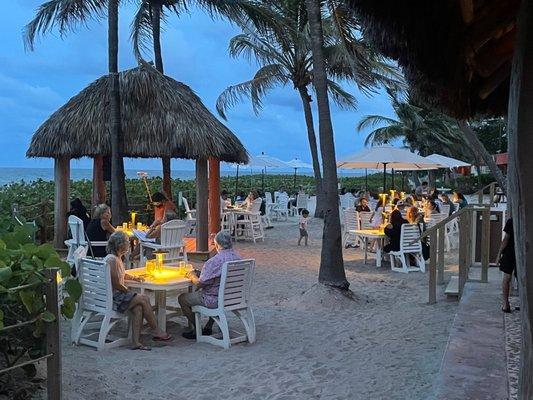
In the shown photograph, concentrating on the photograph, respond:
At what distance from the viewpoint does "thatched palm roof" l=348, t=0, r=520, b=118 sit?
9.44ft

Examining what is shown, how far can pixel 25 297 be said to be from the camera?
3.10 m

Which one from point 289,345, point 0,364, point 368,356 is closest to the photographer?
point 0,364

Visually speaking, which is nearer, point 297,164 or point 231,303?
point 231,303

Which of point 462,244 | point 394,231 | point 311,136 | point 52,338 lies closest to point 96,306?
point 52,338

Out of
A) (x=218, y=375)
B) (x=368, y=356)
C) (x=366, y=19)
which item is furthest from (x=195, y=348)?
(x=366, y=19)

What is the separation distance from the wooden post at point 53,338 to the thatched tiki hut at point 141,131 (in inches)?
293

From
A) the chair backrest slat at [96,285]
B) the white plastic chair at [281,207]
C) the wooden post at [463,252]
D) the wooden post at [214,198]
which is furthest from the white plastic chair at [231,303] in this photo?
the white plastic chair at [281,207]

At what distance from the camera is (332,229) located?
25.6 ft

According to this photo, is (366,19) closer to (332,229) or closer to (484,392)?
(484,392)

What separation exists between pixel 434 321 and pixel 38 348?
181 inches

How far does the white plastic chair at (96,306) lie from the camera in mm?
5445

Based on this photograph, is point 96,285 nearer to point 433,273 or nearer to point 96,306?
point 96,306

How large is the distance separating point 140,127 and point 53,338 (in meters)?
7.92

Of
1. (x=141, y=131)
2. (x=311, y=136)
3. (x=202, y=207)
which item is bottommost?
(x=202, y=207)
